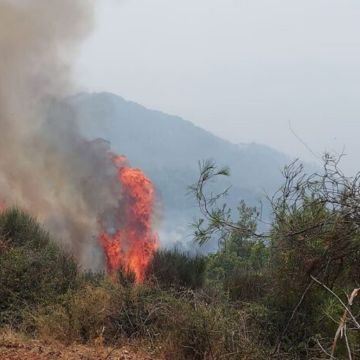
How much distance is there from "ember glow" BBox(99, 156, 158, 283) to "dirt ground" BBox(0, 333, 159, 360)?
24871 millimetres

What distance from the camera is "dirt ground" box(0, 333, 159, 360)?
7.13 metres

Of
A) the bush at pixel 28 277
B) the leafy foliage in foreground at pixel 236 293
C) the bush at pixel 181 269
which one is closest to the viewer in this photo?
the leafy foliage in foreground at pixel 236 293

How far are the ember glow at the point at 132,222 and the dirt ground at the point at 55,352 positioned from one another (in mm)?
24871

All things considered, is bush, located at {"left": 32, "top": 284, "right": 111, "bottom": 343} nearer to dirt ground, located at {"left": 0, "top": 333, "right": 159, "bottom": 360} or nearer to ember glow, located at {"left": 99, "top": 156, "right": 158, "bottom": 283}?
dirt ground, located at {"left": 0, "top": 333, "right": 159, "bottom": 360}

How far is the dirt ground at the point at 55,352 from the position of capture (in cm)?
713

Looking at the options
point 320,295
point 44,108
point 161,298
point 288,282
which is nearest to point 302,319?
point 320,295

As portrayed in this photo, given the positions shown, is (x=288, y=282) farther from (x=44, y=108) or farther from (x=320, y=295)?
(x=44, y=108)

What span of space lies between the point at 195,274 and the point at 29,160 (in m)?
22.9

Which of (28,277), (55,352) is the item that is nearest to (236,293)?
(28,277)

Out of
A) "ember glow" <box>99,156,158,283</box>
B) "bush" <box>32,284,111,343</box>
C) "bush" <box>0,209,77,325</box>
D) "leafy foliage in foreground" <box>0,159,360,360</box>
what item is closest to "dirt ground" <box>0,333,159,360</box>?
"leafy foliage in foreground" <box>0,159,360,360</box>

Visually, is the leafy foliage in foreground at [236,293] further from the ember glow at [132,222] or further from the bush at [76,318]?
the ember glow at [132,222]

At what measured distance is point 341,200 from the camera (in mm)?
4312

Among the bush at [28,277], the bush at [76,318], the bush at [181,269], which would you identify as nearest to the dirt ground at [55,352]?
the bush at [76,318]

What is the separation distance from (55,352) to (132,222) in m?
29.3
